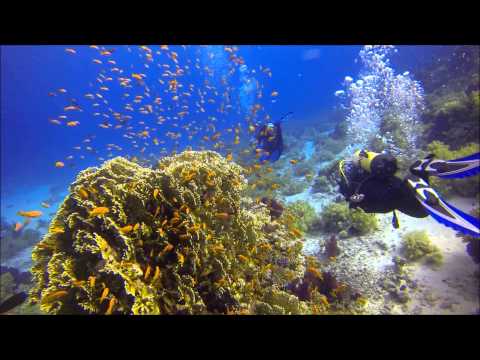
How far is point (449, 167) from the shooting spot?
380cm

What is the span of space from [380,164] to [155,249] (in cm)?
370

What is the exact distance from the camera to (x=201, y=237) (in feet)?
13.2

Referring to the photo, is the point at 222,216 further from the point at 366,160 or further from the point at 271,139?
the point at 271,139

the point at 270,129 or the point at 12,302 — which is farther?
the point at 270,129

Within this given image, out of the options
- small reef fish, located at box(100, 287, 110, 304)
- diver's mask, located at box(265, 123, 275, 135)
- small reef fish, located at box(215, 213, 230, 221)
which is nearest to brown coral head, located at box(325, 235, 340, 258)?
small reef fish, located at box(215, 213, 230, 221)

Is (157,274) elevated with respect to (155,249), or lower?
lower

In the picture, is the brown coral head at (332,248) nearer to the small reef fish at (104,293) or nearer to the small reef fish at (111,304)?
the small reef fish at (111,304)

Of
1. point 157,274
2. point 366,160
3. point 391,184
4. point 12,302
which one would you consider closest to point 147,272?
point 157,274

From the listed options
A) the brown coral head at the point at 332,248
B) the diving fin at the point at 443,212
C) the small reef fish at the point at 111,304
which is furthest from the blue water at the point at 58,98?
the small reef fish at the point at 111,304

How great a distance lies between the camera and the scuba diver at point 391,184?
3869 mm
